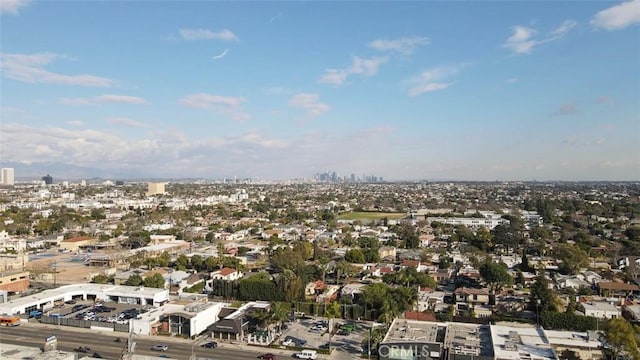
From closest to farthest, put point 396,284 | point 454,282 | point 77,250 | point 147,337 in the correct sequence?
point 147,337 → point 396,284 → point 454,282 → point 77,250

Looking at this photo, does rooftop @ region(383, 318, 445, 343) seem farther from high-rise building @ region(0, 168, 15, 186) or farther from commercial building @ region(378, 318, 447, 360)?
high-rise building @ region(0, 168, 15, 186)

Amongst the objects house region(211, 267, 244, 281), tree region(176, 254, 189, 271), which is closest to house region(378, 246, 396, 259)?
house region(211, 267, 244, 281)

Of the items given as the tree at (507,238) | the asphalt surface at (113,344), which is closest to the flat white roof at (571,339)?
the asphalt surface at (113,344)

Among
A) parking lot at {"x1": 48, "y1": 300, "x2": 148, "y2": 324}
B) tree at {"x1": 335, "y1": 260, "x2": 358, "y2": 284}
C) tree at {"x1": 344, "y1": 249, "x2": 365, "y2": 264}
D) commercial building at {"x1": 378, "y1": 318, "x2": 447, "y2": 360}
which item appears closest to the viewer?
commercial building at {"x1": 378, "y1": 318, "x2": 447, "y2": 360}

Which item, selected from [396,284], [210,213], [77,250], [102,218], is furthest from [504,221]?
[102,218]

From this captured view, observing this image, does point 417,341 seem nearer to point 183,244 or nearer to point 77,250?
point 183,244

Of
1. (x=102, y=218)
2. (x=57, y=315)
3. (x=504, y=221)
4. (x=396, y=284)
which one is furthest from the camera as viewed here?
(x=102, y=218)
